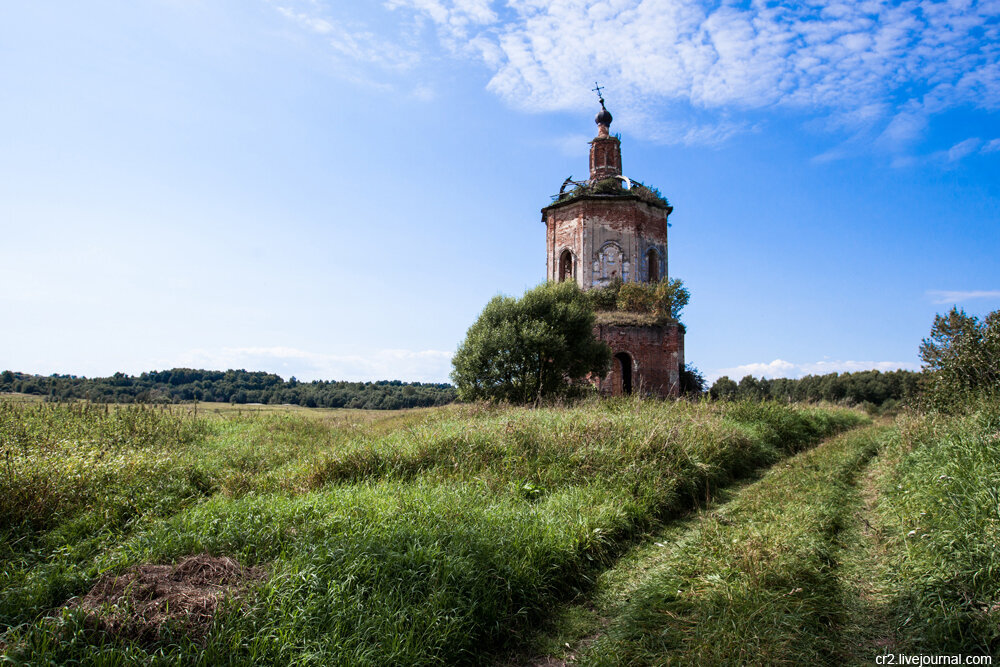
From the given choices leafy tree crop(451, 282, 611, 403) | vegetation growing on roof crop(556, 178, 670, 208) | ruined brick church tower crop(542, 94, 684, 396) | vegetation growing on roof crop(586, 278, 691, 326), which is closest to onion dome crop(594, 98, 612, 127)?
ruined brick church tower crop(542, 94, 684, 396)

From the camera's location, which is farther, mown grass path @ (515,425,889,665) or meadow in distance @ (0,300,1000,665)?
mown grass path @ (515,425,889,665)

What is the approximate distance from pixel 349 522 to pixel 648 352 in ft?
60.1

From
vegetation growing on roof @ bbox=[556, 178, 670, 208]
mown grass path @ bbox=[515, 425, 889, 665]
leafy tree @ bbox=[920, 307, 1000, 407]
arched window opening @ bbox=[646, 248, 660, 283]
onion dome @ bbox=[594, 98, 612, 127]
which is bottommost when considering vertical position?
mown grass path @ bbox=[515, 425, 889, 665]

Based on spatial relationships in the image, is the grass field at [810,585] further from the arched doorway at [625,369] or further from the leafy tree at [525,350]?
the arched doorway at [625,369]

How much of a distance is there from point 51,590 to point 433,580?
8.74 ft

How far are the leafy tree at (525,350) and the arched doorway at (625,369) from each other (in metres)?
5.00

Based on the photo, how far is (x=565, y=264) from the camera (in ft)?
84.4

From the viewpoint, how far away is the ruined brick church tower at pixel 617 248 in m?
21.4

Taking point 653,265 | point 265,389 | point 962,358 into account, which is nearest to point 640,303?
point 653,265

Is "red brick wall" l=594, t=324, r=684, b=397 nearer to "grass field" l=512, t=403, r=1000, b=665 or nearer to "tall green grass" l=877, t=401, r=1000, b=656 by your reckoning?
"tall green grass" l=877, t=401, r=1000, b=656

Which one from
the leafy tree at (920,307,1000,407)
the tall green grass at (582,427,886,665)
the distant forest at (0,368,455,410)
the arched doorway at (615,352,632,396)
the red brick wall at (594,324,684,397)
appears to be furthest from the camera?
the distant forest at (0,368,455,410)

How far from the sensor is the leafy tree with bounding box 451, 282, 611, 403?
51.7 feet

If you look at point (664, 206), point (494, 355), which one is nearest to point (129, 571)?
point (494, 355)

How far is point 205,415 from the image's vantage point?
1366cm
